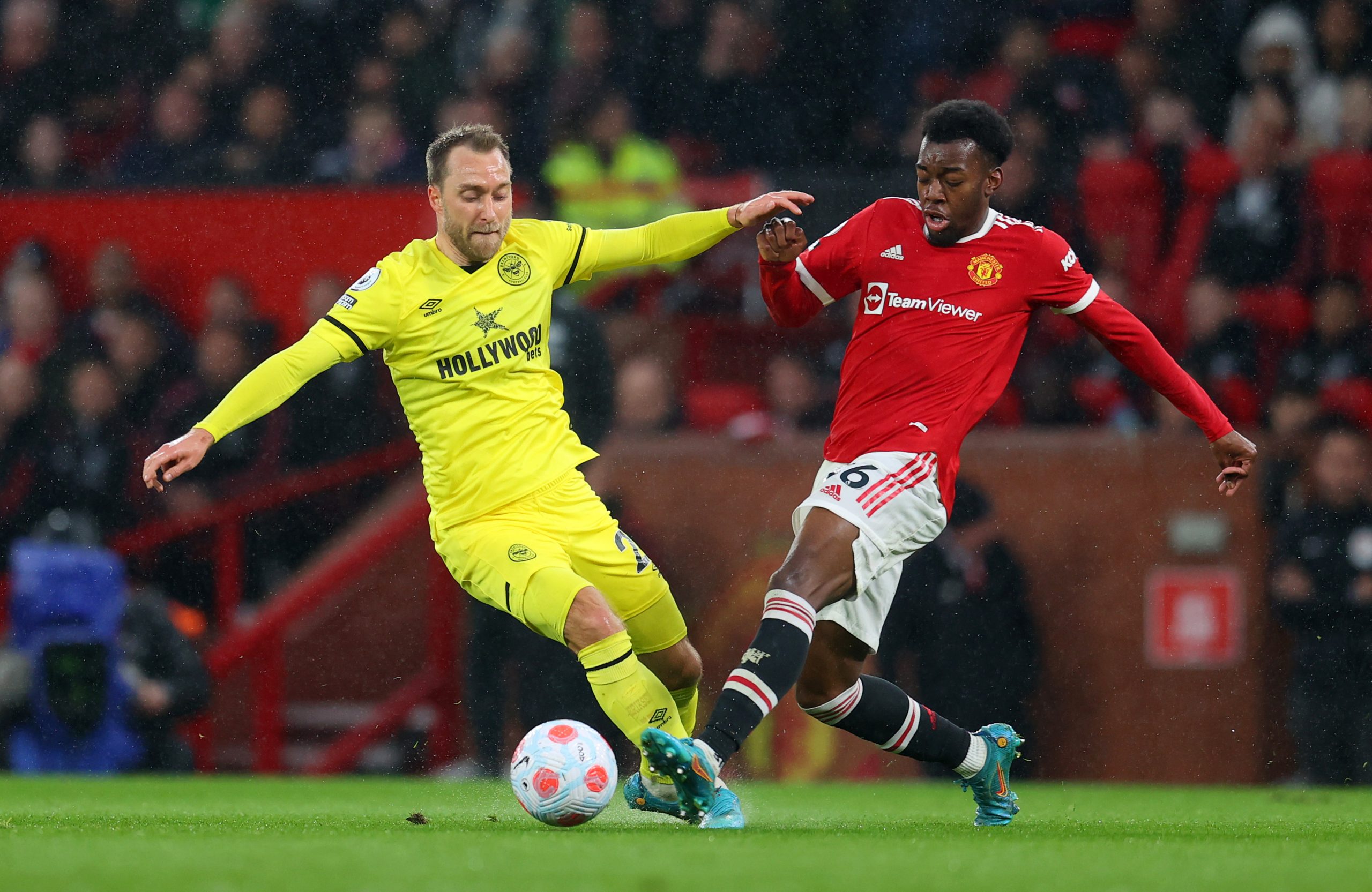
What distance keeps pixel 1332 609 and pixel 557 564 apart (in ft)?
17.0

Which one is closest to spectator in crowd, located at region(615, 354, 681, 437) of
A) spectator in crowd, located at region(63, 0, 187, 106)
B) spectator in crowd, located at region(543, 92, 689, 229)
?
spectator in crowd, located at region(543, 92, 689, 229)

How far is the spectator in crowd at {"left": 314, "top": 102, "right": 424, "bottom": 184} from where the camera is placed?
12.0 metres

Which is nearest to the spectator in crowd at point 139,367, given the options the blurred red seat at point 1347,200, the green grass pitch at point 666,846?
the green grass pitch at point 666,846

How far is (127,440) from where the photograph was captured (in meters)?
11.3

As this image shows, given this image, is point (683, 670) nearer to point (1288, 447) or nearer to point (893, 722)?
point (893, 722)

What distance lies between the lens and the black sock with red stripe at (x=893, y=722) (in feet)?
20.8

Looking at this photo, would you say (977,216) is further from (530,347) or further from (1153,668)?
(1153,668)

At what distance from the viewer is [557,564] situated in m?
6.11

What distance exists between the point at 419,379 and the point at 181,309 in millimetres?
6197

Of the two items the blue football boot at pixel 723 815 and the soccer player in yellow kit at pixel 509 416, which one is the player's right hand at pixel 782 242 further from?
the blue football boot at pixel 723 815

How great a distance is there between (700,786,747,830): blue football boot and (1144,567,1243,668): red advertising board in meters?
4.89

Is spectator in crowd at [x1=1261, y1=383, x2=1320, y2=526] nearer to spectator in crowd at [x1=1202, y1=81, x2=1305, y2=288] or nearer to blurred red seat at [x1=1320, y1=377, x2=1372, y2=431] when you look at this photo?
blurred red seat at [x1=1320, y1=377, x2=1372, y2=431]

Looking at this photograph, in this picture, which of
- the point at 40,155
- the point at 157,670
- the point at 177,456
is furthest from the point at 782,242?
the point at 40,155

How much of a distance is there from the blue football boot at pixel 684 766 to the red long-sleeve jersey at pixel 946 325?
127cm
